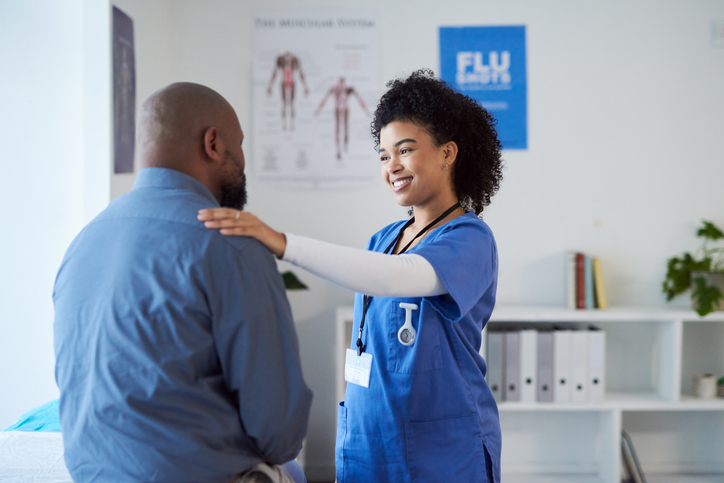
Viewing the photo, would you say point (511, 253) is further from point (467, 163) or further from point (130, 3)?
point (130, 3)

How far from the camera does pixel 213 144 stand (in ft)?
3.21

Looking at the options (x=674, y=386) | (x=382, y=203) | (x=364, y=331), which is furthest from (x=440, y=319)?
(x=674, y=386)

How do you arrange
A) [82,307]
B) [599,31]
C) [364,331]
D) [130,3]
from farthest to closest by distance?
[599,31] → [130,3] → [364,331] → [82,307]

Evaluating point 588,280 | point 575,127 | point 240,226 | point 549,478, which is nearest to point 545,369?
point 588,280

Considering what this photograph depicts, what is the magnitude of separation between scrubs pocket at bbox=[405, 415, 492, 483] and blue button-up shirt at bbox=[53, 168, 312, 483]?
0.41 metres

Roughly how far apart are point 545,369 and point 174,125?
2.31m

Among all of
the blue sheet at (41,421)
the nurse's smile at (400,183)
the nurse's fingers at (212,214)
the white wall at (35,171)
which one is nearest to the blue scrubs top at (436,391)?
the nurse's smile at (400,183)

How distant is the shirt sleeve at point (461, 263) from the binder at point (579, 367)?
1.68 meters

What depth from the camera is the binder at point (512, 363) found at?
274cm

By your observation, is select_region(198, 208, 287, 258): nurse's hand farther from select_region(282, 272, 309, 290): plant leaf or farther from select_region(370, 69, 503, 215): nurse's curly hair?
select_region(282, 272, 309, 290): plant leaf

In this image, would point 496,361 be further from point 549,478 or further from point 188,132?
point 188,132

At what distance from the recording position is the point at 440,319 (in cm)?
126

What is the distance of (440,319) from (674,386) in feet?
6.72

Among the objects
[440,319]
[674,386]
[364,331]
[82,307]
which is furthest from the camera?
[674,386]
